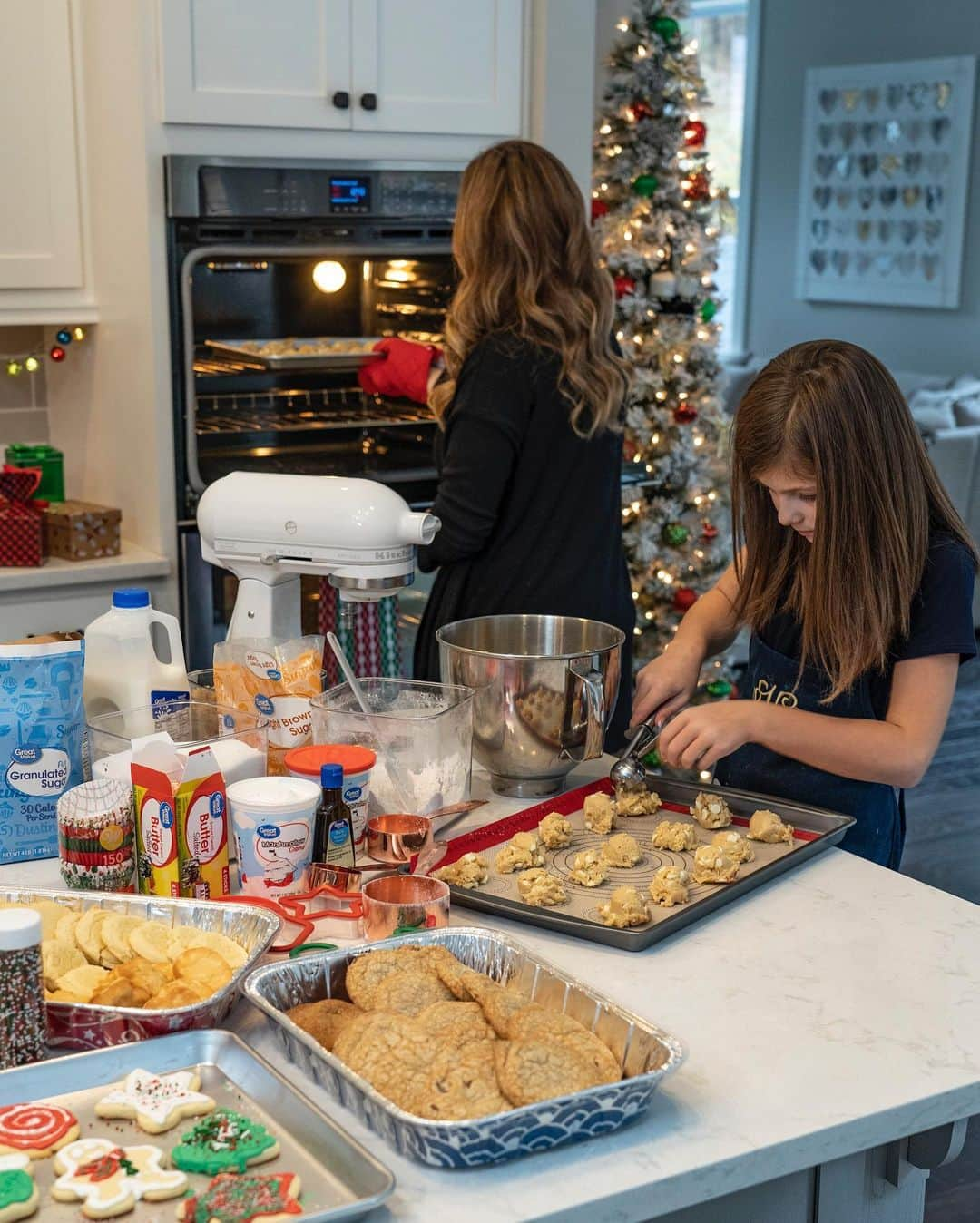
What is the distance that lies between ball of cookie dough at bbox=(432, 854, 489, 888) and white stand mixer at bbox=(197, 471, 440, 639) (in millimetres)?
391

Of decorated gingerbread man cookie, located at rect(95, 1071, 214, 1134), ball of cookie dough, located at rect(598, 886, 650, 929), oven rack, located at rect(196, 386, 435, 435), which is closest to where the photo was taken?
decorated gingerbread man cookie, located at rect(95, 1071, 214, 1134)

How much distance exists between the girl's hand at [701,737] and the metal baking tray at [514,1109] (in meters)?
0.45

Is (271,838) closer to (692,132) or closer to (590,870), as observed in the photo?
(590,870)

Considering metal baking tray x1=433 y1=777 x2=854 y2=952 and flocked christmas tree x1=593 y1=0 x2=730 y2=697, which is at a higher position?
flocked christmas tree x1=593 y1=0 x2=730 y2=697

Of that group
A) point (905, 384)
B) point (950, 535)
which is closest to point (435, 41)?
point (950, 535)

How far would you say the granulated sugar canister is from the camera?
3.52ft

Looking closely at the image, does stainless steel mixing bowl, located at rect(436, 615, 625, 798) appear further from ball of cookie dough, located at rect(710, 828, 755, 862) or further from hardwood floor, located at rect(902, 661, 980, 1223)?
hardwood floor, located at rect(902, 661, 980, 1223)

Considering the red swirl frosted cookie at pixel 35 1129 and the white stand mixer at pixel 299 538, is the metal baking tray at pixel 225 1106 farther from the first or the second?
the white stand mixer at pixel 299 538

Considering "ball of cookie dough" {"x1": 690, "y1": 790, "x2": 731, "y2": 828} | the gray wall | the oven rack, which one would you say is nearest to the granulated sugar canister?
"ball of cookie dough" {"x1": 690, "y1": 790, "x2": 731, "y2": 828}

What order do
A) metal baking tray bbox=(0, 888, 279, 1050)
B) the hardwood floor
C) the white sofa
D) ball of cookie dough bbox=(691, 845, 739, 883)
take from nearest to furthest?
metal baking tray bbox=(0, 888, 279, 1050)
ball of cookie dough bbox=(691, 845, 739, 883)
the hardwood floor
the white sofa

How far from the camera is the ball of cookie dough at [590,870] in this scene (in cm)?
146

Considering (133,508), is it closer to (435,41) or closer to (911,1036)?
(435,41)

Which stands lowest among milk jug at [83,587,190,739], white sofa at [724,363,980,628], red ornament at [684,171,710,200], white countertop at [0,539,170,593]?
white sofa at [724,363,980,628]

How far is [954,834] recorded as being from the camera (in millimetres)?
4004
